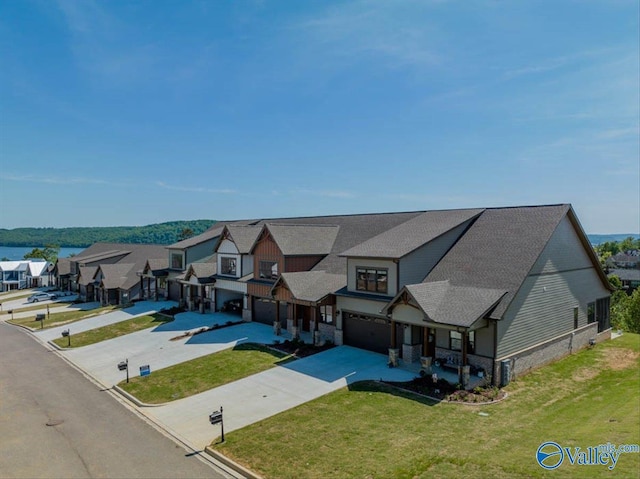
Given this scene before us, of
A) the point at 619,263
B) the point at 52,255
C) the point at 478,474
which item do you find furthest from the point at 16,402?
the point at 619,263

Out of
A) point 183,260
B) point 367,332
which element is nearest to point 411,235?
point 367,332

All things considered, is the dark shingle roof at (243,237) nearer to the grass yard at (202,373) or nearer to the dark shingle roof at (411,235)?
the grass yard at (202,373)

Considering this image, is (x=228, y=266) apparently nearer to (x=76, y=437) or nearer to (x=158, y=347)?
(x=158, y=347)

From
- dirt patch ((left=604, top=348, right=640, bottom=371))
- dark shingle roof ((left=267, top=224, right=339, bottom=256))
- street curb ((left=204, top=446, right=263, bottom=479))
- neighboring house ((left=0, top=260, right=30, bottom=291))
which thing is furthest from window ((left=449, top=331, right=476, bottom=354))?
neighboring house ((left=0, top=260, right=30, bottom=291))

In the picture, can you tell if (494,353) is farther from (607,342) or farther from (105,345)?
(105,345)

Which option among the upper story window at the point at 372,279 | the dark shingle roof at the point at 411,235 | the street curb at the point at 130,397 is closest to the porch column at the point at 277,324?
the dark shingle roof at the point at 411,235

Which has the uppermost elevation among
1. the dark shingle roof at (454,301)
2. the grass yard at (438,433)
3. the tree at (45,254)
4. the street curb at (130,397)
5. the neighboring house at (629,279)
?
the dark shingle roof at (454,301)
